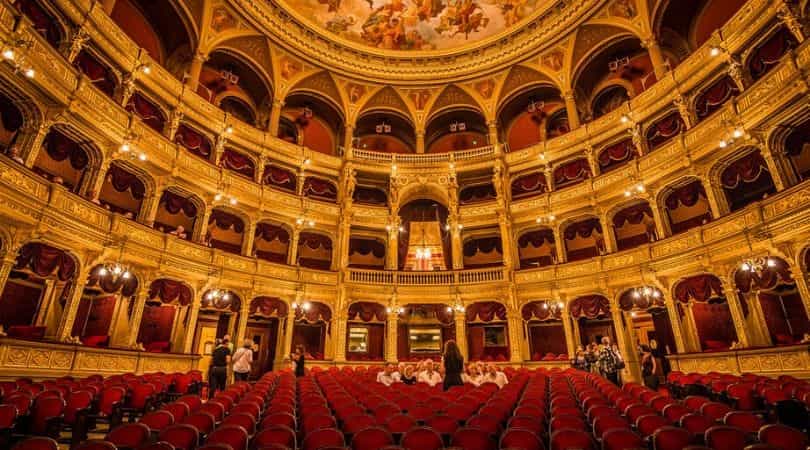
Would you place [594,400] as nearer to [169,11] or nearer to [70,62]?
[70,62]

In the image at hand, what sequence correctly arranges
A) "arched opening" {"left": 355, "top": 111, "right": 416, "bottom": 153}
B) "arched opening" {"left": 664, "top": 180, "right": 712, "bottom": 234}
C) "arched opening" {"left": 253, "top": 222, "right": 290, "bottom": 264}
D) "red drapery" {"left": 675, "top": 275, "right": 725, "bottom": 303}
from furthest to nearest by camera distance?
"arched opening" {"left": 355, "top": 111, "right": 416, "bottom": 153}, "arched opening" {"left": 253, "top": 222, "right": 290, "bottom": 264}, "arched opening" {"left": 664, "top": 180, "right": 712, "bottom": 234}, "red drapery" {"left": 675, "top": 275, "right": 725, "bottom": 303}

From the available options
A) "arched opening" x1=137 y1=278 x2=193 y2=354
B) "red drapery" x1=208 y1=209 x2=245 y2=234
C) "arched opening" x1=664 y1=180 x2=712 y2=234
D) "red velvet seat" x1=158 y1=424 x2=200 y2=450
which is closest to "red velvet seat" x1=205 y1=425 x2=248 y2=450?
"red velvet seat" x1=158 y1=424 x2=200 y2=450

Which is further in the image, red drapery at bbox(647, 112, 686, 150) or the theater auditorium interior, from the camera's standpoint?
red drapery at bbox(647, 112, 686, 150)

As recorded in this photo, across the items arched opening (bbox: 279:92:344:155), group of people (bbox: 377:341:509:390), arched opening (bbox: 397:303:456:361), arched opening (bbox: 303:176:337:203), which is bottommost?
group of people (bbox: 377:341:509:390)

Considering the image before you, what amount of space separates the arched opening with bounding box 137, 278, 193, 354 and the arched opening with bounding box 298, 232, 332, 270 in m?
5.69

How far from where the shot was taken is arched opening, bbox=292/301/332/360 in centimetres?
1655

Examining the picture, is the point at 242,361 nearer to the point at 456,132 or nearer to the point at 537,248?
the point at 537,248

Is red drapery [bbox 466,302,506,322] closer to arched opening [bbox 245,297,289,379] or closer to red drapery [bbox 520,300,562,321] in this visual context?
red drapery [bbox 520,300,562,321]

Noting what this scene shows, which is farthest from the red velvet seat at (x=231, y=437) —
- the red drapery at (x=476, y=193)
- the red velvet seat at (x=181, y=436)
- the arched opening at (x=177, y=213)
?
the red drapery at (x=476, y=193)

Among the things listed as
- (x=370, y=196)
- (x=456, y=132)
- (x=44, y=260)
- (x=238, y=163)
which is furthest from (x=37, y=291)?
(x=456, y=132)

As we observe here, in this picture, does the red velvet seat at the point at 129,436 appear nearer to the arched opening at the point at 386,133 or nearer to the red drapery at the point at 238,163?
the red drapery at the point at 238,163

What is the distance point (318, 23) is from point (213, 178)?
9.94 meters

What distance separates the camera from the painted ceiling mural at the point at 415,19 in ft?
62.8

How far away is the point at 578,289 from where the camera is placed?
15.8 m
